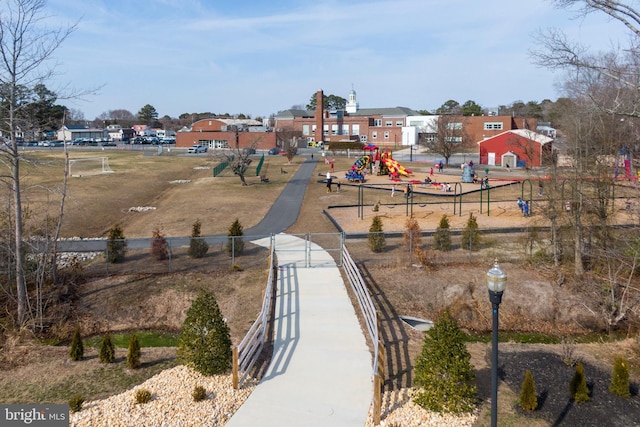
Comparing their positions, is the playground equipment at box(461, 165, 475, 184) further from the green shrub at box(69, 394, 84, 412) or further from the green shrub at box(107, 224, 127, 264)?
the green shrub at box(69, 394, 84, 412)

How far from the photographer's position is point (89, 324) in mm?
17328

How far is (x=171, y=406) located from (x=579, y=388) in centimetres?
880

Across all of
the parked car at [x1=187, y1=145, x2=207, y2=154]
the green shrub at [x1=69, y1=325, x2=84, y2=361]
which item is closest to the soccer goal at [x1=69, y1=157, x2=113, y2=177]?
the parked car at [x1=187, y1=145, x2=207, y2=154]

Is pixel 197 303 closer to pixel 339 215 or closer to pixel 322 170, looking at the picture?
pixel 339 215

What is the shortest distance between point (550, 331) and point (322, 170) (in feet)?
144

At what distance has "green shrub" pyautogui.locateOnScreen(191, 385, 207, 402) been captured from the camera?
10953 mm

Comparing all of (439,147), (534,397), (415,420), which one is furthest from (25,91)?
(439,147)

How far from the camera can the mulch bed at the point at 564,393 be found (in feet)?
36.0

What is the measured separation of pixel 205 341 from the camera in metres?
12.2

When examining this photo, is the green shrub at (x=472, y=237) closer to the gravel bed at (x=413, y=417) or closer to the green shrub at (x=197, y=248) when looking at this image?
the green shrub at (x=197, y=248)

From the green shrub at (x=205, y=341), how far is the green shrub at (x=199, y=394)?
2.92 ft

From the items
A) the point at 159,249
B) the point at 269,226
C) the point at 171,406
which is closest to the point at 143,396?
the point at 171,406

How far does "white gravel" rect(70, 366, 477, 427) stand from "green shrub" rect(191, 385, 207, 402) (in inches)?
3.6

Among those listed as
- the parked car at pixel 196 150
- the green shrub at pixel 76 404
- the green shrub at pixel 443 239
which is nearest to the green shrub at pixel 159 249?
the green shrub at pixel 76 404
